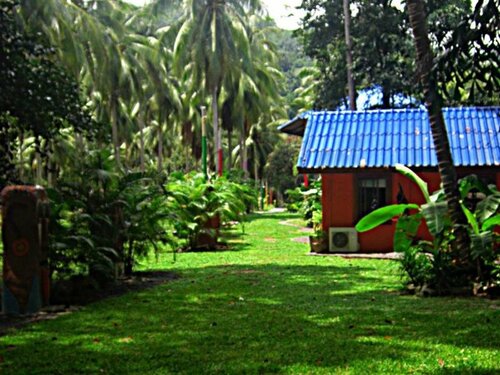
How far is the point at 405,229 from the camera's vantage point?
38.8 feet

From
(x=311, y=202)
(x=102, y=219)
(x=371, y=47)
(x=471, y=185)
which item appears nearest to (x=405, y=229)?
(x=471, y=185)

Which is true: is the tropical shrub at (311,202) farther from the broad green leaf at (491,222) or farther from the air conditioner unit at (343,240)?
the broad green leaf at (491,222)

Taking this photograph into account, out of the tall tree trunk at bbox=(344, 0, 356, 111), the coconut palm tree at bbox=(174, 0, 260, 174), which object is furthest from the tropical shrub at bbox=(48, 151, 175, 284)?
the coconut palm tree at bbox=(174, 0, 260, 174)

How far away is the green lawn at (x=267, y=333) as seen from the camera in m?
6.83

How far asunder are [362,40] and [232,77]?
12.5 m

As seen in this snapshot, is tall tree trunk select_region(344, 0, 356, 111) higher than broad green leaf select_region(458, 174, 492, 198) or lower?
higher

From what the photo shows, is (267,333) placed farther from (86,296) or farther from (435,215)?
(86,296)

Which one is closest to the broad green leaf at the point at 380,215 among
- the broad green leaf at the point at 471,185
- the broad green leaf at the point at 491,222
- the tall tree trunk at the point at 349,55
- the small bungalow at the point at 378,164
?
the broad green leaf at the point at 471,185

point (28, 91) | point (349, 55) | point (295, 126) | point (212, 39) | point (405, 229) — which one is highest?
point (212, 39)

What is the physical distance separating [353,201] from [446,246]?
8.18 m

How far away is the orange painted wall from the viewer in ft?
64.8

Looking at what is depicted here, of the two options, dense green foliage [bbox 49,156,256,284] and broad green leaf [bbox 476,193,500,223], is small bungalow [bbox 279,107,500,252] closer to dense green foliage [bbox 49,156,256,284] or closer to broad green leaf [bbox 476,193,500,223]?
dense green foliage [bbox 49,156,256,284]

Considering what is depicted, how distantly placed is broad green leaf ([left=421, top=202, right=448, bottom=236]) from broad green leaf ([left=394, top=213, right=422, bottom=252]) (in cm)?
52

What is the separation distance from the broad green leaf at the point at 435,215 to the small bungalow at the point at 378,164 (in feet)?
26.4
